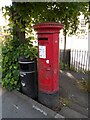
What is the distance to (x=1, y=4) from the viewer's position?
18.4 ft

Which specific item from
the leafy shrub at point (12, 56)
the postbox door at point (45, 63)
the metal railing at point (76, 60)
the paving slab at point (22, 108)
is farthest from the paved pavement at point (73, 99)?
the metal railing at point (76, 60)

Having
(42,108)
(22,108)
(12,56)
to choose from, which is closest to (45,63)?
(42,108)

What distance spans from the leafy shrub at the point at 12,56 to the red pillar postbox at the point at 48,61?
53 cm

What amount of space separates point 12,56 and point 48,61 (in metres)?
1.32

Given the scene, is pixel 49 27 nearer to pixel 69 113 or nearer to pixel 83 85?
pixel 69 113

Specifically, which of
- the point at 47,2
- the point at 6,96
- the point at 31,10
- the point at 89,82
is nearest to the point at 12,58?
the point at 6,96

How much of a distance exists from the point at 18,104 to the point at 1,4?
2.63 meters

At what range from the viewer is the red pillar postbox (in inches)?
177

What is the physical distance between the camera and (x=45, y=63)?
4660 mm

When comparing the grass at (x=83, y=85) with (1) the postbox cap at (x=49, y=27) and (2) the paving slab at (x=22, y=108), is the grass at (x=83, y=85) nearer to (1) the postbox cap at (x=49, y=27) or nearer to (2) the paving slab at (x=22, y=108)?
(2) the paving slab at (x=22, y=108)

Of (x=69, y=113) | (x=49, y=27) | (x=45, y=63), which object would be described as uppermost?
(x=49, y=27)

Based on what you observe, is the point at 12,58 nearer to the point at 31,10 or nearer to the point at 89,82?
the point at 31,10

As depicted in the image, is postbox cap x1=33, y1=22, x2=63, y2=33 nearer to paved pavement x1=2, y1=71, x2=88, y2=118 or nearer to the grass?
paved pavement x1=2, y1=71, x2=88, y2=118

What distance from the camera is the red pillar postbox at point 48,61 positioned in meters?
4.50
